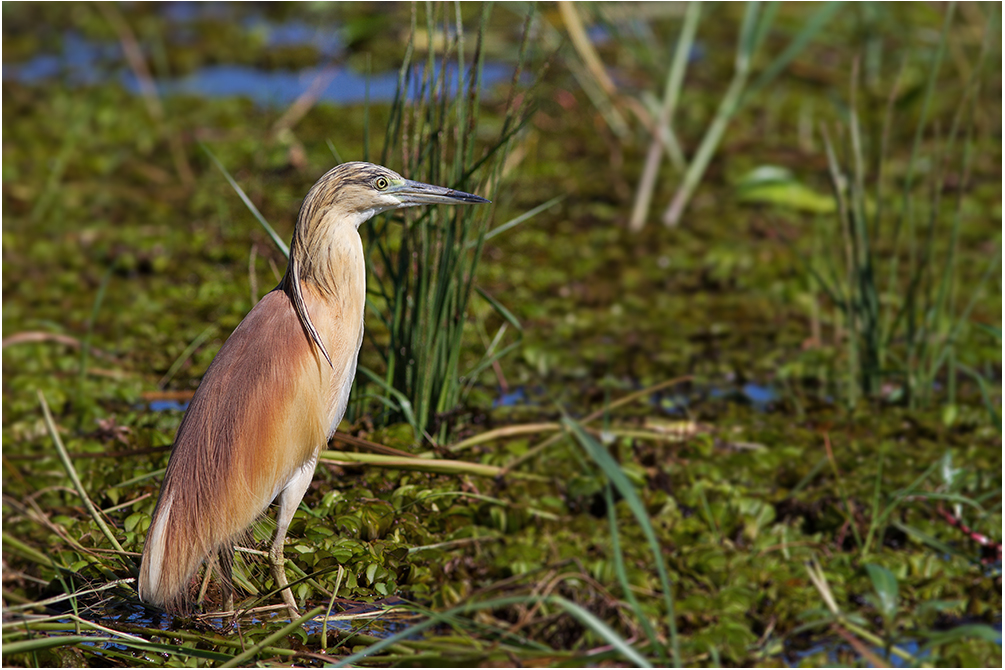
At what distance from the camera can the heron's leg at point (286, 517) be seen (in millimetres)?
2020

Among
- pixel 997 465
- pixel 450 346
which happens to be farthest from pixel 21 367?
pixel 997 465

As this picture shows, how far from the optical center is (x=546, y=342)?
4.37 meters

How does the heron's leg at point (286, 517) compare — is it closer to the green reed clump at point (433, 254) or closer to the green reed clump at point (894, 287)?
the green reed clump at point (433, 254)

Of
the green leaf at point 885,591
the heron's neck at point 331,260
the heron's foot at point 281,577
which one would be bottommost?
the green leaf at point 885,591

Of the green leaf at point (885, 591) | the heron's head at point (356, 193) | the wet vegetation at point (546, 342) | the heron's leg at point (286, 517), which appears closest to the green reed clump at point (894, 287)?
the wet vegetation at point (546, 342)

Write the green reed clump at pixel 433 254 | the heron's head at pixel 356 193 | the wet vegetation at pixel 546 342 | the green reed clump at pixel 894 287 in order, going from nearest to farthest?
the heron's head at pixel 356 193 < the wet vegetation at pixel 546 342 < the green reed clump at pixel 433 254 < the green reed clump at pixel 894 287

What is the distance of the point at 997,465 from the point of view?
356 cm

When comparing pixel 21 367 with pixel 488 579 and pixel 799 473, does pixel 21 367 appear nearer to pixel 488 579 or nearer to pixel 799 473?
pixel 488 579

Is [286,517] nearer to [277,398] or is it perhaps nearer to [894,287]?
[277,398]

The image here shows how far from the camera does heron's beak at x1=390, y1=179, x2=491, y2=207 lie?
2039 millimetres

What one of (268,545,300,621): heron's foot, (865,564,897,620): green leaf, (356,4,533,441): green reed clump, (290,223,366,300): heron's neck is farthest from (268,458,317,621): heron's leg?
(865,564,897,620): green leaf

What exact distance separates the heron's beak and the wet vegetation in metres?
0.34

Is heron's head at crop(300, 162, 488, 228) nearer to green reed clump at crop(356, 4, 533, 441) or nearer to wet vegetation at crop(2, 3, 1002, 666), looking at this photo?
wet vegetation at crop(2, 3, 1002, 666)

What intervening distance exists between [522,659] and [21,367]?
269cm
